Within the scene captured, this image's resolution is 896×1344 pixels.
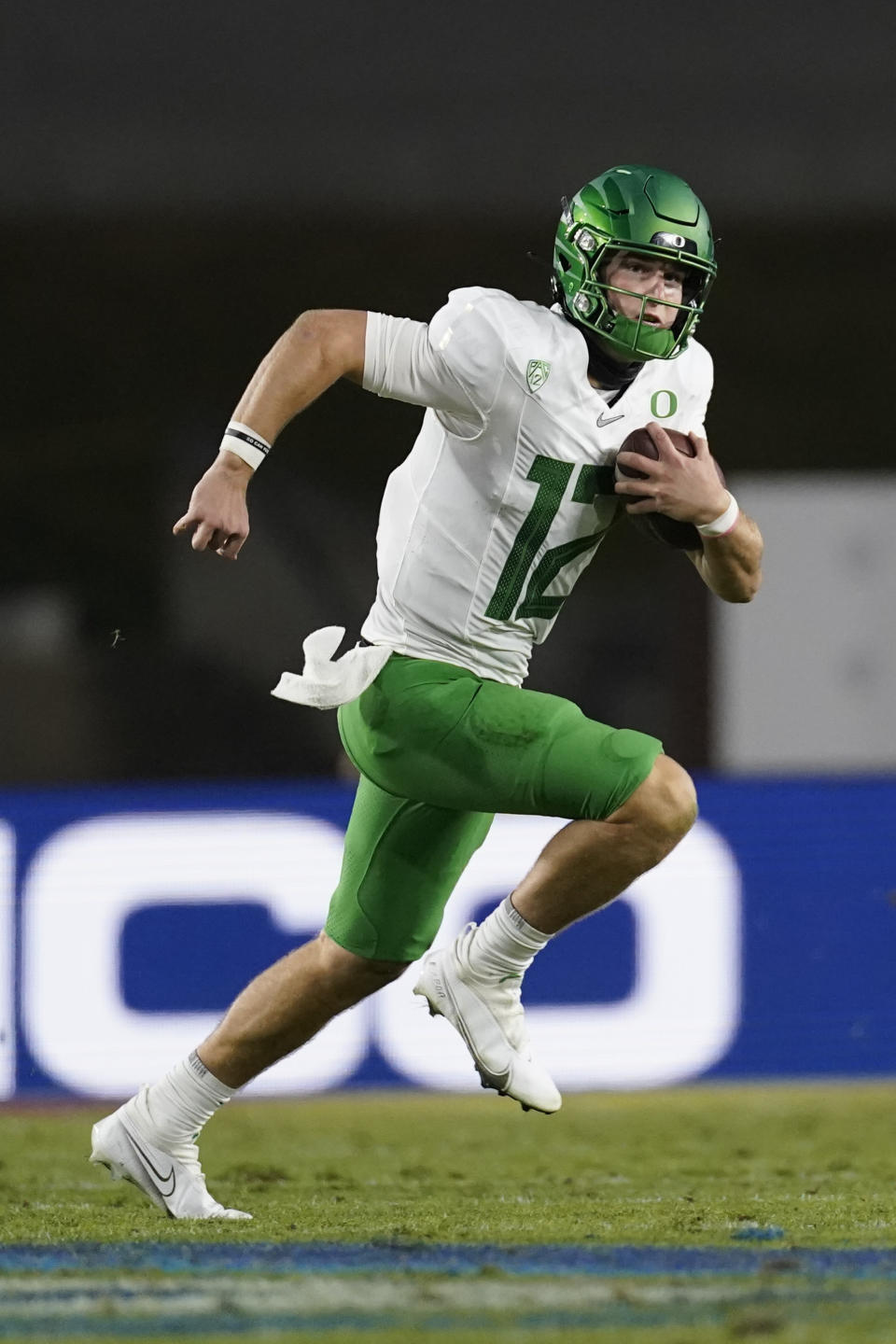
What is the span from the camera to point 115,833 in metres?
5.37

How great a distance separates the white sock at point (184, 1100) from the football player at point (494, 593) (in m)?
0.01

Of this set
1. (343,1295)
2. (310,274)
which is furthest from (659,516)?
(310,274)

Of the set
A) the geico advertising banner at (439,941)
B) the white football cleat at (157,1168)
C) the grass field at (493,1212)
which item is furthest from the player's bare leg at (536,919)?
the geico advertising banner at (439,941)

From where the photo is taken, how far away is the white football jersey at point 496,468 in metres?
3.24

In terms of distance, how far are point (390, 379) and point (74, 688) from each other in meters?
2.75

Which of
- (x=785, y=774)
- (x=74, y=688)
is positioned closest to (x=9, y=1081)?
(x=74, y=688)

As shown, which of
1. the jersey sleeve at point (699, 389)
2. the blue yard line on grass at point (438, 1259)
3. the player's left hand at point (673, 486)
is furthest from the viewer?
the jersey sleeve at point (699, 389)

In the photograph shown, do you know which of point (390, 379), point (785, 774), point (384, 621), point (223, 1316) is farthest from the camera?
point (785, 774)

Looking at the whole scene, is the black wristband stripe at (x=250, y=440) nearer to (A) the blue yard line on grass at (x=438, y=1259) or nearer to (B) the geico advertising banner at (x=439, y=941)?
(A) the blue yard line on grass at (x=438, y=1259)

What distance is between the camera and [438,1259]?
2.87 m

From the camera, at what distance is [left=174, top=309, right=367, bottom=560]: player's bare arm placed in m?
3.03

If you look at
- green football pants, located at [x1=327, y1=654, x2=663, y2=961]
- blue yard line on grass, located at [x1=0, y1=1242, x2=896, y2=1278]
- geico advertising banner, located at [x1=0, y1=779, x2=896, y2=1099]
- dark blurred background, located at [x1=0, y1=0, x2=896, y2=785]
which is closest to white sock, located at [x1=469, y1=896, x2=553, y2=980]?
green football pants, located at [x1=327, y1=654, x2=663, y2=961]

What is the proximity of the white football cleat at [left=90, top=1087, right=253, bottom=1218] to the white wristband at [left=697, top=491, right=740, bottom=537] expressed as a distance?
1.34 meters

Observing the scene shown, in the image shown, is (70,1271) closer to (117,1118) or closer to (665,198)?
(117,1118)
